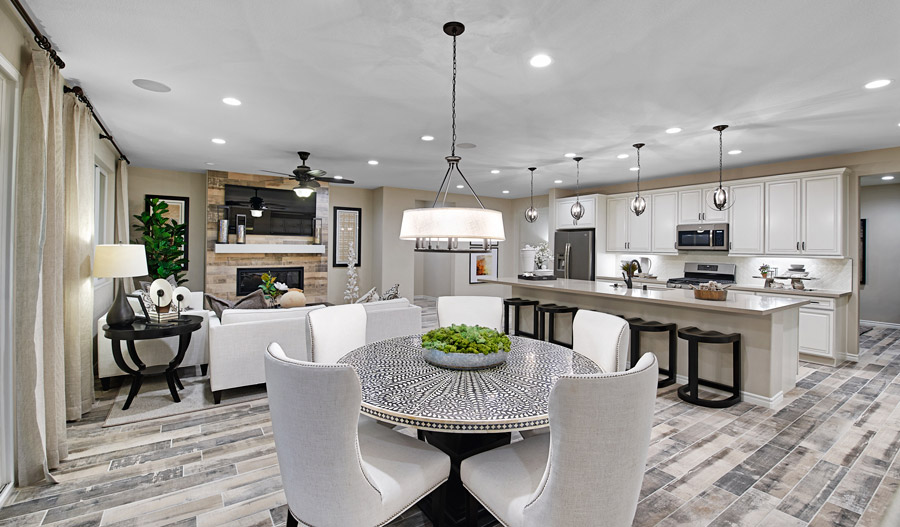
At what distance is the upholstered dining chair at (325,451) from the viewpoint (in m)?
1.32

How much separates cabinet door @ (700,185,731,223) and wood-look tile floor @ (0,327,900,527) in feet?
10.0

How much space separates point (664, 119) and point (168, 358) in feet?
16.7

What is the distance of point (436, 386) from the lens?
1.81m

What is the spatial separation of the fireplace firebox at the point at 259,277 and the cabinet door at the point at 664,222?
6.15 m

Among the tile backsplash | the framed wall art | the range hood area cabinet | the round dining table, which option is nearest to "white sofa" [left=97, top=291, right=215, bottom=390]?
the round dining table

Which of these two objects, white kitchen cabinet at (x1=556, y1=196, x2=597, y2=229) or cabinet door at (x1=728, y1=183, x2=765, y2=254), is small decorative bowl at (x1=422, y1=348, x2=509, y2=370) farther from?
white kitchen cabinet at (x1=556, y1=196, x2=597, y2=229)

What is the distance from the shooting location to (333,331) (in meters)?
2.71

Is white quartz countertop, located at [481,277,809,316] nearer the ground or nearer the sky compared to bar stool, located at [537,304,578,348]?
nearer the sky

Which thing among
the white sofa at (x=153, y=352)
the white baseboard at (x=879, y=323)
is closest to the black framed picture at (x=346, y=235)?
the white sofa at (x=153, y=352)

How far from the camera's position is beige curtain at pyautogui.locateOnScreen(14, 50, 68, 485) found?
2.21 meters

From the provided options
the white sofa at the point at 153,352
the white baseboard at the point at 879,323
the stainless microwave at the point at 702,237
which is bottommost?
the white baseboard at the point at 879,323

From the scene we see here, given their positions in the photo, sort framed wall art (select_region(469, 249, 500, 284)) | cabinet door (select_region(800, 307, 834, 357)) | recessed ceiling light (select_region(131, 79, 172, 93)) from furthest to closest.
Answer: framed wall art (select_region(469, 249, 500, 284))
cabinet door (select_region(800, 307, 834, 357))
recessed ceiling light (select_region(131, 79, 172, 93))

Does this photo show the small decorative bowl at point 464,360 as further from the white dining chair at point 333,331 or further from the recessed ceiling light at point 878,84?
the recessed ceiling light at point 878,84

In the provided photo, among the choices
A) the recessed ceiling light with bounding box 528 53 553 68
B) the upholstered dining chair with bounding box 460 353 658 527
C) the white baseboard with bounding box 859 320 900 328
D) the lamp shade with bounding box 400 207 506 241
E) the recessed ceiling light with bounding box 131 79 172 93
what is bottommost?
the white baseboard with bounding box 859 320 900 328
